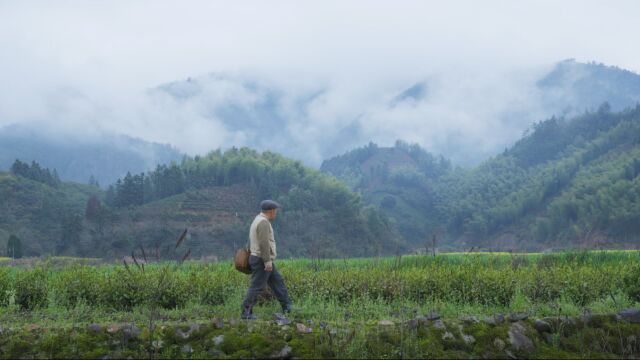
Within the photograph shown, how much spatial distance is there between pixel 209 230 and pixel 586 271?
72.7m

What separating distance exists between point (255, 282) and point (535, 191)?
10696 centimetres

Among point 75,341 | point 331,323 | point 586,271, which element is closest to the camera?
point 75,341

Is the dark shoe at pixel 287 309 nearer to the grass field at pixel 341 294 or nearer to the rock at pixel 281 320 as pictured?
the grass field at pixel 341 294

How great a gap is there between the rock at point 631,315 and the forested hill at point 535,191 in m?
63.4

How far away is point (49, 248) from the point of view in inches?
3098

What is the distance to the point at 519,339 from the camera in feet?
30.5

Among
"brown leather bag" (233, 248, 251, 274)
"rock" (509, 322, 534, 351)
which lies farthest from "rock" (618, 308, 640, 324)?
"brown leather bag" (233, 248, 251, 274)

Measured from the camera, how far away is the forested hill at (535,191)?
8519cm

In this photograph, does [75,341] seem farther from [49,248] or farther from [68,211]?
[68,211]

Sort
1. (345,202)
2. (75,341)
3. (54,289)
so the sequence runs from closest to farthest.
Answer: (75,341) < (54,289) < (345,202)

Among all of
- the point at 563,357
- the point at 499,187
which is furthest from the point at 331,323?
the point at 499,187

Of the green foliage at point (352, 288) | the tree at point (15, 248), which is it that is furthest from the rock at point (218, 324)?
the tree at point (15, 248)

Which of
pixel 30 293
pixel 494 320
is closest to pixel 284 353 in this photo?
pixel 494 320

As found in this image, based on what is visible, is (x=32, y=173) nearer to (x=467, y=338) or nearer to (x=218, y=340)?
(x=218, y=340)
